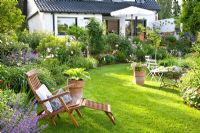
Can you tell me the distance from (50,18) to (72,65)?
9.54 metres

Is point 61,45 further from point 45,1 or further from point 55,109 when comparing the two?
point 45,1

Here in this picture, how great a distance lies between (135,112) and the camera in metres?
7.89

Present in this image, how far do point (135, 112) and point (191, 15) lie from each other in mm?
11813

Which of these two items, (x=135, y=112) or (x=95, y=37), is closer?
(x=135, y=112)

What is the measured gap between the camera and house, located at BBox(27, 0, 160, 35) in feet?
74.3

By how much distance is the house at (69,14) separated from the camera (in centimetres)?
2266

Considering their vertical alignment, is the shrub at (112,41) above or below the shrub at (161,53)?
above

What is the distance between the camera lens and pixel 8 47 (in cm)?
1094

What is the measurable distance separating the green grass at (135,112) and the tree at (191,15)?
25.7 ft

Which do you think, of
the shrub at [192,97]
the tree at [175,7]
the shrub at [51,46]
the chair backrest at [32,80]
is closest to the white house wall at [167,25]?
the shrub at [51,46]

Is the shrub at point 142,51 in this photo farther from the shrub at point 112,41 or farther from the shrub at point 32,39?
the shrub at point 32,39

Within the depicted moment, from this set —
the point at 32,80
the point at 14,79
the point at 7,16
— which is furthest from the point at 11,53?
the point at 32,80

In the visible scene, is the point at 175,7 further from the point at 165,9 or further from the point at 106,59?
the point at 106,59

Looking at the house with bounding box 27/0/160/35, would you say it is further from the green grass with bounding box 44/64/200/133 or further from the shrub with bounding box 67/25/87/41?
the green grass with bounding box 44/64/200/133
